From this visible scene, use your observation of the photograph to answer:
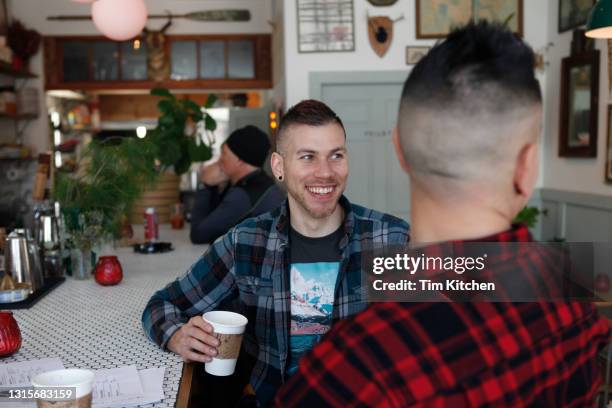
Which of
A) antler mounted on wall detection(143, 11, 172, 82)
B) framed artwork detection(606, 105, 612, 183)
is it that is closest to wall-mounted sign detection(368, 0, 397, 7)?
framed artwork detection(606, 105, 612, 183)

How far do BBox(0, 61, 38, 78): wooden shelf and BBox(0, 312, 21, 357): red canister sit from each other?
17.2 feet

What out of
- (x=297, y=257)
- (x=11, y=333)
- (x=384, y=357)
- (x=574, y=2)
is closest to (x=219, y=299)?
(x=297, y=257)

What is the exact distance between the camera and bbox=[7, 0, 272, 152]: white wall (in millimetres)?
6793

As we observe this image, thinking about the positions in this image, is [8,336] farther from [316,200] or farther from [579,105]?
[579,105]

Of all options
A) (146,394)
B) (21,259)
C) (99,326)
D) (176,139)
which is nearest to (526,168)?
(146,394)

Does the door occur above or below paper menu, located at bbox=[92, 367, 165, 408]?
above

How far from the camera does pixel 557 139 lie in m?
5.03

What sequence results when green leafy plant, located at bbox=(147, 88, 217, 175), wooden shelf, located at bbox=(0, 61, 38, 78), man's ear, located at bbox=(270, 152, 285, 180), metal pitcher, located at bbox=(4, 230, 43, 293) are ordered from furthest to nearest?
1. wooden shelf, located at bbox=(0, 61, 38, 78)
2. green leafy plant, located at bbox=(147, 88, 217, 175)
3. metal pitcher, located at bbox=(4, 230, 43, 293)
4. man's ear, located at bbox=(270, 152, 285, 180)

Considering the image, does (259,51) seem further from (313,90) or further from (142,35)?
(313,90)

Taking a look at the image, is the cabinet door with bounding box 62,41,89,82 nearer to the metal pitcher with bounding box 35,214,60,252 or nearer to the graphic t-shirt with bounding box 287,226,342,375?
the metal pitcher with bounding box 35,214,60,252

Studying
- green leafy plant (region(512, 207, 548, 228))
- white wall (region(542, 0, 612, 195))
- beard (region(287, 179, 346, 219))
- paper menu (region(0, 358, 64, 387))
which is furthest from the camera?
green leafy plant (region(512, 207, 548, 228))

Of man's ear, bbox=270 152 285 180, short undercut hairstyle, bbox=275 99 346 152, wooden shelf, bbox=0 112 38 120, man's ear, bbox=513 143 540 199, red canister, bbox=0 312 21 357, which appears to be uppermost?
wooden shelf, bbox=0 112 38 120

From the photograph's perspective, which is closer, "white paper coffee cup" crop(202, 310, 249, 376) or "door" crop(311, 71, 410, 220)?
"white paper coffee cup" crop(202, 310, 249, 376)

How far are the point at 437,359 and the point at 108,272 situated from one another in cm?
198
